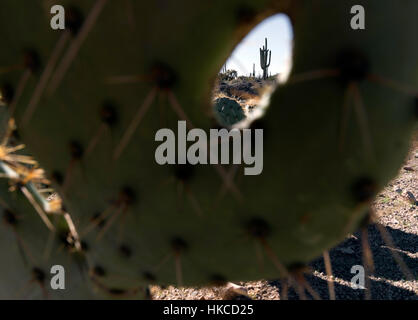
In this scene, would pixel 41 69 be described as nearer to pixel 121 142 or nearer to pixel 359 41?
pixel 121 142

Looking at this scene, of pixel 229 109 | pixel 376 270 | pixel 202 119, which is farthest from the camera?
pixel 229 109

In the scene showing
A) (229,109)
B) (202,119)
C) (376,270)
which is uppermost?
(202,119)

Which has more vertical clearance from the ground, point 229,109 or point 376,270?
point 229,109

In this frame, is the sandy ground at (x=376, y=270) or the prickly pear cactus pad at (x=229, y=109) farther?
the prickly pear cactus pad at (x=229, y=109)

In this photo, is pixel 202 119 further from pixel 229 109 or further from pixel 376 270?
pixel 229 109

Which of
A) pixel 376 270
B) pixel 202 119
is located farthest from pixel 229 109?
pixel 202 119

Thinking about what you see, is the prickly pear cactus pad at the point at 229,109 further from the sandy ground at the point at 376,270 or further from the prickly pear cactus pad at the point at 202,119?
the prickly pear cactus pad at the point at 202,119

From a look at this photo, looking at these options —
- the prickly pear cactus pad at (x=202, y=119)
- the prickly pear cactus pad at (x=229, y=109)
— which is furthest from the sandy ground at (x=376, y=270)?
the prickly pear cactus pad at (x=229, y=109)
